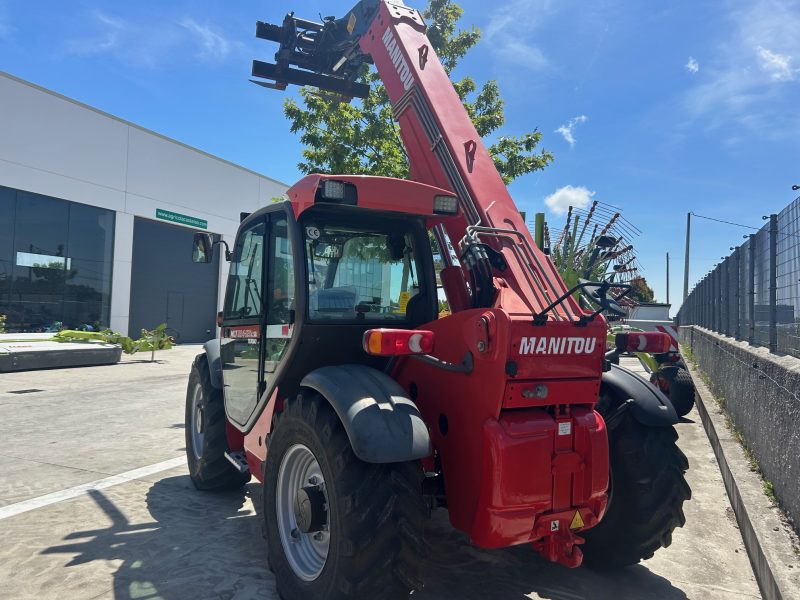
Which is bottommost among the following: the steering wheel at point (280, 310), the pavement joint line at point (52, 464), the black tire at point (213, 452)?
the pavement joint line at point (52, 464)

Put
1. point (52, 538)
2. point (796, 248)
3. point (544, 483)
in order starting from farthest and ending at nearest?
point (796, 248) < point (52, 538) < point (544, 483)

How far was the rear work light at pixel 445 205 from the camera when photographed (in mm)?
3529

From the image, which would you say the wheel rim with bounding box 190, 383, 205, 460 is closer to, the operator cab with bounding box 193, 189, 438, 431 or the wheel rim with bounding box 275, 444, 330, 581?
the operator cab with bounding box 193, 189, 438, 431

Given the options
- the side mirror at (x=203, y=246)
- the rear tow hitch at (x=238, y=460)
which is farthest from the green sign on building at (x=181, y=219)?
the rear tow hitch at (x=238, y=460)

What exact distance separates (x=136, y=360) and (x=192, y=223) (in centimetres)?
955

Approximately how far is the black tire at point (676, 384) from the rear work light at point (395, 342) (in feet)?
23.2

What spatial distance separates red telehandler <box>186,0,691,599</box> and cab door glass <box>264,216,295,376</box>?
0.02 metres

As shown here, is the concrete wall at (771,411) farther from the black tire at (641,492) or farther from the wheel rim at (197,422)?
the wheel rim at (197,422)

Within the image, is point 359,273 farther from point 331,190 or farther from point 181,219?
point 181,219

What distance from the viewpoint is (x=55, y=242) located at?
20.0 m

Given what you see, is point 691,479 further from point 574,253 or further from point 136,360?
point 136,360

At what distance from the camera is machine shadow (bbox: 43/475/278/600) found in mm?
3324

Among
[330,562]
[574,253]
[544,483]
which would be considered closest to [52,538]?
[330,562]

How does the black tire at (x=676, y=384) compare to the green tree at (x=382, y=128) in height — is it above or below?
below
